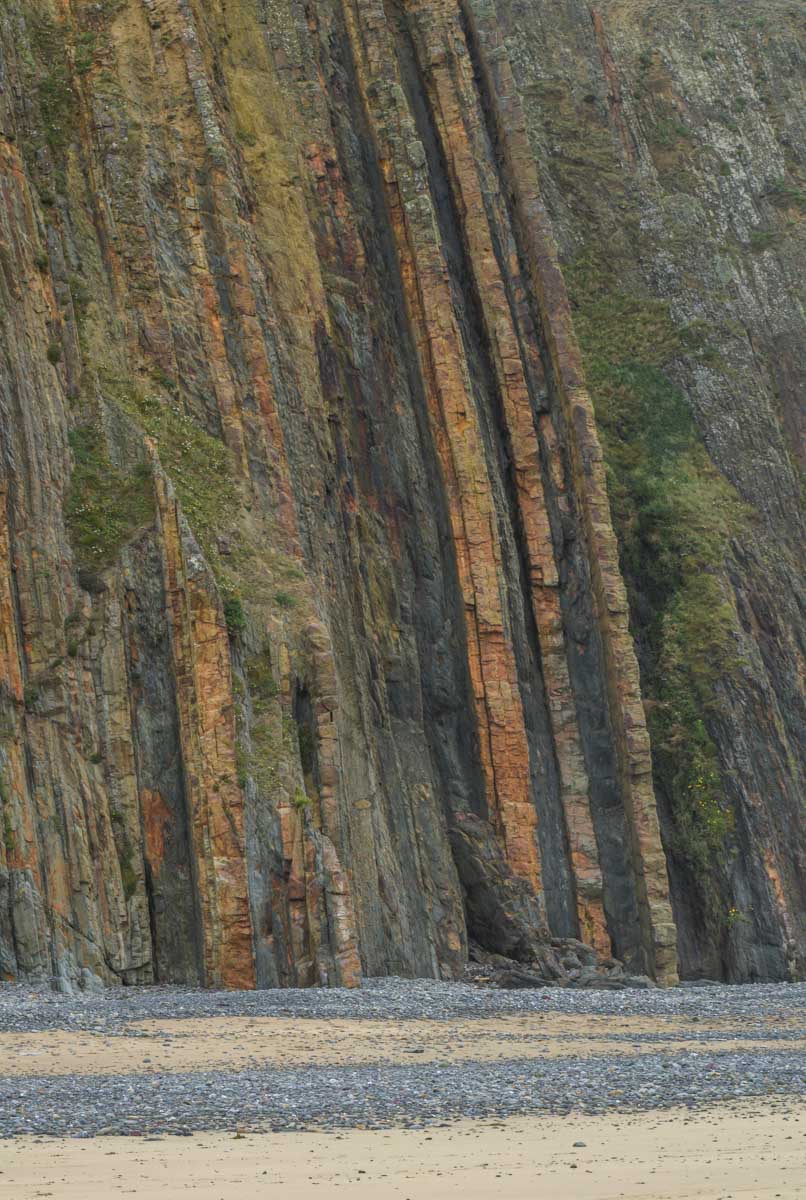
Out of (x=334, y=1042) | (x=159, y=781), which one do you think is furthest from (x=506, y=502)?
(x=334, y=1042)

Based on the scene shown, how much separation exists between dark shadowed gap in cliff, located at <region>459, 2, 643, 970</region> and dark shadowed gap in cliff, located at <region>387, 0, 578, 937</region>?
88cm

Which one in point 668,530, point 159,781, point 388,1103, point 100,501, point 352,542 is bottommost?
point 388,1103

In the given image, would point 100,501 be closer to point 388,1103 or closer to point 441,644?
point 441,644

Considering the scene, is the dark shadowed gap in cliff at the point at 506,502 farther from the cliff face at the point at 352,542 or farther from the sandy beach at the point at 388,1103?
the sandy beach at the point at 388,1103

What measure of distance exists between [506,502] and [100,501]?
529 inches

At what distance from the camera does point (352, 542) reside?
32.6m

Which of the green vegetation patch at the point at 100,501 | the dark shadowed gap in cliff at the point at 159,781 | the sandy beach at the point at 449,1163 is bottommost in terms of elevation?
the sandy beach at the point at 449,1163

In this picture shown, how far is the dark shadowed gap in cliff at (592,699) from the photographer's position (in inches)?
1340

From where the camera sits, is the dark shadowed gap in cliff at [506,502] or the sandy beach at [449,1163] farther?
the dark shadowed gap in cliff at [506,502]

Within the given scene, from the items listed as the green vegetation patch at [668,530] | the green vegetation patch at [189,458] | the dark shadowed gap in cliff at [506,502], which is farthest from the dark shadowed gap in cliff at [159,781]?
the green vegetation patch at [668,530]

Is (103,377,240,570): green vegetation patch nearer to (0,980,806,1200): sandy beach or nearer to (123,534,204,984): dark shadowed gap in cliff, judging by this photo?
(123,534,204,984): dark shadowed gap in cliff

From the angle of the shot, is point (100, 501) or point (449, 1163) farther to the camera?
point (100, 501)

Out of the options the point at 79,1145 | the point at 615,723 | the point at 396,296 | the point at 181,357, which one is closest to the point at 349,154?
the point at 396,296

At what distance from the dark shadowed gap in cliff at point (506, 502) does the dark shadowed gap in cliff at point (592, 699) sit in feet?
2.90
